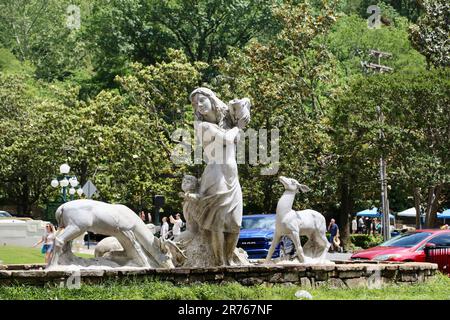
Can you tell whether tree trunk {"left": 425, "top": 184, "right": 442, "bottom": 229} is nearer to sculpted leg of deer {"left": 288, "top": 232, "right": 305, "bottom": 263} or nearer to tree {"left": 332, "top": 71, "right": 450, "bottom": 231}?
tree {"left": 332, "top": 71, "right": 450, "bottom": 231}

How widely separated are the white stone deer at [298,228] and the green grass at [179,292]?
5.59ft

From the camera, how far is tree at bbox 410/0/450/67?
1544 inches

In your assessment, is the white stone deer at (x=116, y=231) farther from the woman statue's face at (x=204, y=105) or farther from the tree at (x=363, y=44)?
the tree at (x=363, y=44)

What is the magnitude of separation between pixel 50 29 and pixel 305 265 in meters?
58.1

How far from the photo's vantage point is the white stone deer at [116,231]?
45.9ft

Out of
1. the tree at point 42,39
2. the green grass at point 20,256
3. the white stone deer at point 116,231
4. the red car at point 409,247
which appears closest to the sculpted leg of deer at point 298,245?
the white stone deer at point 116,231

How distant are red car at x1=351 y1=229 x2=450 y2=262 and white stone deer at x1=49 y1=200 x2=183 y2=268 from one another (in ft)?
26.1

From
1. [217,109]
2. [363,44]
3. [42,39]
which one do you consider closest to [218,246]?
[217,109]

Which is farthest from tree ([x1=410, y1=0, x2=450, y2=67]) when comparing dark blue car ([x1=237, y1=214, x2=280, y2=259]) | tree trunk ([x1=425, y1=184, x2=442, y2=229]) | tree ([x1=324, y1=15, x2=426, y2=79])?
dark blue car ([x1=237, y1=214, x2=280, y2=259])

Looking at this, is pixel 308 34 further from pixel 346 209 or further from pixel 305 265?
pixel 305 265

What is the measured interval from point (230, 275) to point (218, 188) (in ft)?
4.44

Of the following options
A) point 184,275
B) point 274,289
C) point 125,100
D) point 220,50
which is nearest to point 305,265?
point 274,289

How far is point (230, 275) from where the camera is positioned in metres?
13.7

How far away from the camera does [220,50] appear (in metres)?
58.2
